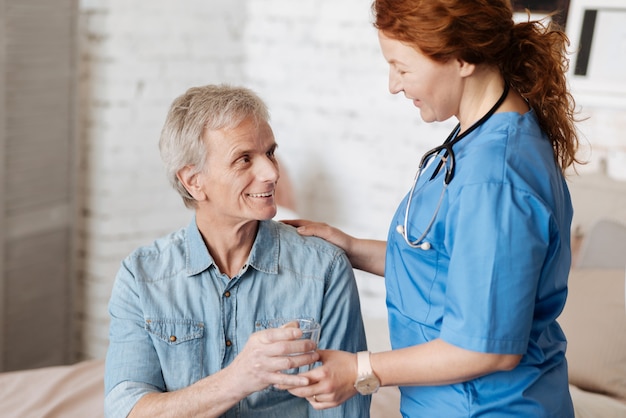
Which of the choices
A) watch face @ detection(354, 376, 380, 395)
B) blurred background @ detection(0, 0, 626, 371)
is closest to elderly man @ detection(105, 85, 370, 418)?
watch face @ detection(354, 376, 380, 395)

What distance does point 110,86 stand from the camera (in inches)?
123

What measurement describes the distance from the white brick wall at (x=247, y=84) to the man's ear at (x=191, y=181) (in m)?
1.57

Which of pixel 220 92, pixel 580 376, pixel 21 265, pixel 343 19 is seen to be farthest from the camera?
pixel 343 19

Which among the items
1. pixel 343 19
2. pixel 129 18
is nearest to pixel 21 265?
pixel 129 18

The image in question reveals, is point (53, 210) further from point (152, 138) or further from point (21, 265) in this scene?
point (152, 138)

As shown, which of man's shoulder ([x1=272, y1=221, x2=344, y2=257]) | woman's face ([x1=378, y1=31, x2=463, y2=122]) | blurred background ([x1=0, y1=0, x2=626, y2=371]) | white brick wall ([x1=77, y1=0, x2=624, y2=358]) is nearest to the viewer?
woman's face ([x1=378, y1=31, x2=463, y2=122])

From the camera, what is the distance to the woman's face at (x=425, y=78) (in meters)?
1.28

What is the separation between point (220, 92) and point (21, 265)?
1605mm

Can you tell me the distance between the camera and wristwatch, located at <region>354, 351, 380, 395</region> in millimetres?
1288

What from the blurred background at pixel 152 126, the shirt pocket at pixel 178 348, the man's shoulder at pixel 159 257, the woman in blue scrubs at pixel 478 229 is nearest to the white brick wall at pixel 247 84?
the blurred background at pixel 152 126

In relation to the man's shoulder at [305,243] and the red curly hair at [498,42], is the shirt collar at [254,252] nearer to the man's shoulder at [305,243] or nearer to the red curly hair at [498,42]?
the man's shoulder at [305,243]

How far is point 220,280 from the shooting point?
167 centimetres

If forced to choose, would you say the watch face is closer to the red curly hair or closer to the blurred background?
the red curly hair

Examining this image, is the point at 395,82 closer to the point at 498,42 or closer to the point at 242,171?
the point at 498,42
